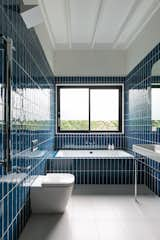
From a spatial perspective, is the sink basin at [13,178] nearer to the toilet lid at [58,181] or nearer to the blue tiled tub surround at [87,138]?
the toilet lid at [58,181]

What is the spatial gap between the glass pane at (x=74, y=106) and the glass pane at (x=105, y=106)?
156 millimetres

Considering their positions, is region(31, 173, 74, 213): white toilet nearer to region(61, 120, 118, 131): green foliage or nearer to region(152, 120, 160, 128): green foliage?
region(152, 120, 160, 128): green foliage

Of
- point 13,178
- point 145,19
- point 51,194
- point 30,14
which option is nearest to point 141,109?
point 145,19

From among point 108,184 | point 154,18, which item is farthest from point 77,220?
point 154,18

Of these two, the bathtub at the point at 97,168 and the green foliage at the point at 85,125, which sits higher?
the green foliage at the point at 85,125

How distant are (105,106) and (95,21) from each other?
2.11m

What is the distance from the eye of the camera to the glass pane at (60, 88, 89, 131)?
219 inches

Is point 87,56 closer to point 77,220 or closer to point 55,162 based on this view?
point 55,162

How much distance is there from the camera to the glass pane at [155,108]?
349 centimetres

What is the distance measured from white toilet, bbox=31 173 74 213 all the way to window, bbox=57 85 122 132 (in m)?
2.63

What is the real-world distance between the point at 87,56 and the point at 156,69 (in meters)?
2.14

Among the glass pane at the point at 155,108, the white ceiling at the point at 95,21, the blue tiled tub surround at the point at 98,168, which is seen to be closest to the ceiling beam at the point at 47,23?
the white ceiling at the point at 95,21

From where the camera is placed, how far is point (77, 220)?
9.25 ft

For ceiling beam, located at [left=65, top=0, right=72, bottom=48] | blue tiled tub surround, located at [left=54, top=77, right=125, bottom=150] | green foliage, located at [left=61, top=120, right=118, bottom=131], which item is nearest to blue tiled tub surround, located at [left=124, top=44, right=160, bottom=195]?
blue tiled tub surround, located at [left=54, top=77, right=125, bottom=150]
